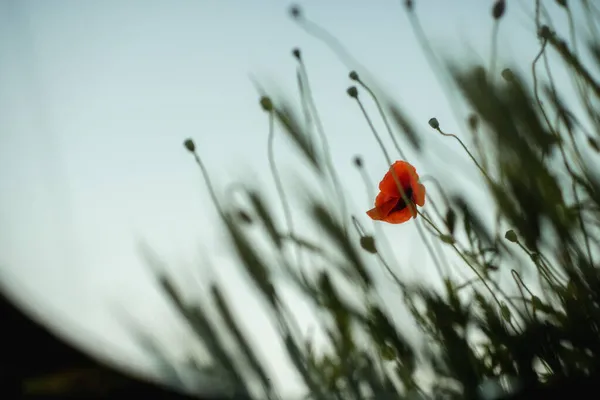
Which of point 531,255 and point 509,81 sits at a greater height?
point 509,81

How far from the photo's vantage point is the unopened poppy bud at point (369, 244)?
0.48m

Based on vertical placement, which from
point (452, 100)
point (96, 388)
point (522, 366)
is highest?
point (452, 100)

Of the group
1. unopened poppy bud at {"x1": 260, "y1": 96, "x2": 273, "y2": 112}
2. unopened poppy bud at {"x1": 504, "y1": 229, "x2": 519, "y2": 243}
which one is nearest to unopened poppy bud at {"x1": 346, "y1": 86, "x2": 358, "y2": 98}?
unopened poppy bud at {"x1": 260, "y1": 96, "x2": 273, "y2": 112}

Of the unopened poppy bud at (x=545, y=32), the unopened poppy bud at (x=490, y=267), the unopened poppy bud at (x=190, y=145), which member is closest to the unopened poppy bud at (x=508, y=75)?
the unopened poppy bud at (x=545, y=32)

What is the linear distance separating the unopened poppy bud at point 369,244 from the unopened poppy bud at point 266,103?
149mm

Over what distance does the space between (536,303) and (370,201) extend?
0.64ft

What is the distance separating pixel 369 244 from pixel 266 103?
0.16 meters

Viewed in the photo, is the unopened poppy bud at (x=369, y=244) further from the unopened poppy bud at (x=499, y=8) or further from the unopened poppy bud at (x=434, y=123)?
the unopened poppy bud at (x=499, y=8)

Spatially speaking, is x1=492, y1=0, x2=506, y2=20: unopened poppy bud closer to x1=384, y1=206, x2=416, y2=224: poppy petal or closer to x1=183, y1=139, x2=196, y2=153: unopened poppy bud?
x1=384, y1=206, x2=416, y2=224: poppy petal

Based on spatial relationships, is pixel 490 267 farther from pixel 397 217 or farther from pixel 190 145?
pixel 190 145

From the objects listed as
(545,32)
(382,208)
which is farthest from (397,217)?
(545,32)

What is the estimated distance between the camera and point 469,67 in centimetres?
50

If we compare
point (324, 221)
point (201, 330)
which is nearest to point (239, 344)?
point (201, 330)

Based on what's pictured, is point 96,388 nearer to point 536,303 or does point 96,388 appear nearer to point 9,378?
point 9,378
